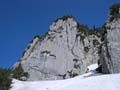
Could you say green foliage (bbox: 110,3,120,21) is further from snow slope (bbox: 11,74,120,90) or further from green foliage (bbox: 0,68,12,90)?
green foliage (bbox: 0,68,12,90)

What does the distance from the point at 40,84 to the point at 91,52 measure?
44218 millimetres

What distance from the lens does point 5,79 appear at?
1410 inches

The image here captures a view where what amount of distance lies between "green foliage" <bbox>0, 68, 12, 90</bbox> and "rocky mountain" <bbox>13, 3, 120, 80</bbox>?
1231 inches

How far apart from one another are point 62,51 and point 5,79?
41.4 m

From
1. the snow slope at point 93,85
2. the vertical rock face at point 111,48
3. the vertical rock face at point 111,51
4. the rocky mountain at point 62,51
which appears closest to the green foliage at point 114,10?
the rocky mountain at point 62,51

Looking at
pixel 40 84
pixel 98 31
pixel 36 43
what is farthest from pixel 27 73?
pixel 40 84

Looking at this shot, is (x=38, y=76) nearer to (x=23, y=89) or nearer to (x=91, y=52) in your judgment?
(x=91, y=52)

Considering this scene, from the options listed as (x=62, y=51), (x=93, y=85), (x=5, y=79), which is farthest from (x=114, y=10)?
(x=5, y=79)

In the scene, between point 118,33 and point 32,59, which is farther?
point 32,59

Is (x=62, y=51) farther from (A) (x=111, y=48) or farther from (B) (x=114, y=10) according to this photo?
(A) (x=111, y=48)

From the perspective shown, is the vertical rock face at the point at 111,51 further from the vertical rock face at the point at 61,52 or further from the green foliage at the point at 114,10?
the vertical rock face at the point at 61,52

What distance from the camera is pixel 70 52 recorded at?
77000 millimetres

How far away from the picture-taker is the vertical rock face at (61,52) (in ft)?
238

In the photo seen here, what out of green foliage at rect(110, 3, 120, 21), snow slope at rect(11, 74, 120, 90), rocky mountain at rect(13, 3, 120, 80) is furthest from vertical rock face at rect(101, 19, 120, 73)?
snow slope at rect(11, 74, 120, 90)
